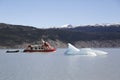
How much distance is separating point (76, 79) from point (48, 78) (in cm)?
278

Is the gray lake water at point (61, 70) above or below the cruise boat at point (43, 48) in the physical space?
below

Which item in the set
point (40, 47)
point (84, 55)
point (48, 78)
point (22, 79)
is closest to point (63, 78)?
point (48, 78)

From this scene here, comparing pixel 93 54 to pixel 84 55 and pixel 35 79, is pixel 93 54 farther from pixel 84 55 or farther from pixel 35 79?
pixel 35 79

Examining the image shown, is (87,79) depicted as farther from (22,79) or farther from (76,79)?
(22,79)

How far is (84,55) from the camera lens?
8069cm

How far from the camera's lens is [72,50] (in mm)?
81500

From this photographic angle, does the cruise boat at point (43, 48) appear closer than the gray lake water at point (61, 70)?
No

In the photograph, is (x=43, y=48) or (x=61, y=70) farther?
(x=43, y=48)

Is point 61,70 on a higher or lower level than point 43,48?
lower

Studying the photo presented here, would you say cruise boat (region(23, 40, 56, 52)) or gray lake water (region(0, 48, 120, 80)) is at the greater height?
cruise boat (region(23, 40, 56, 52))

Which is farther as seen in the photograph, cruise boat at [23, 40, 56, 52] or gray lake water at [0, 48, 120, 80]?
cruise boat at [23, 40, 56, 52]

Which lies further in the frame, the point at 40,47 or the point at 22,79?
the point at 40,47

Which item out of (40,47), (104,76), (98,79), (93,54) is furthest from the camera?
(40,47)

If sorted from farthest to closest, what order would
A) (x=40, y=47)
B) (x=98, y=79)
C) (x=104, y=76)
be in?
(x=40, y=47), (x=104, y=76), (x=98, y=79)
